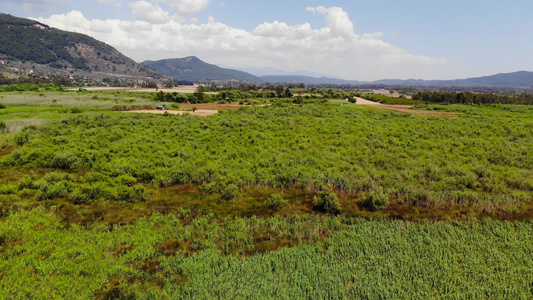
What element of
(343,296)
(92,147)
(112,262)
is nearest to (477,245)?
(343,296)

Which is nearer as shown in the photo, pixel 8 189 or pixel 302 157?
pixel 8 189

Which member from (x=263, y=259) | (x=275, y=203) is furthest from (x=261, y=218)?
(x=263, y=259)

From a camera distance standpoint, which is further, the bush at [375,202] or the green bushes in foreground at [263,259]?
the bush at [375,202]

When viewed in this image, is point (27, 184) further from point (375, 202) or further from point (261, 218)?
point (375, 202)

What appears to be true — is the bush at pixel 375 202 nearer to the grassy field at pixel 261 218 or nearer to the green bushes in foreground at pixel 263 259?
Result: the grassy field at pixel 261 218

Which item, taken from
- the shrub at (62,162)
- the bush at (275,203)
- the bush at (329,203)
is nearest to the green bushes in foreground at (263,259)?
the bush at (329,203)

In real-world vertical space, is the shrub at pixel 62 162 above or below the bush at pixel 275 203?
above

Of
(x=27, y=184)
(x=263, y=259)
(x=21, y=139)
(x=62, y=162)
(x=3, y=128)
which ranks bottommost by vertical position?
(x=263, y=259)
